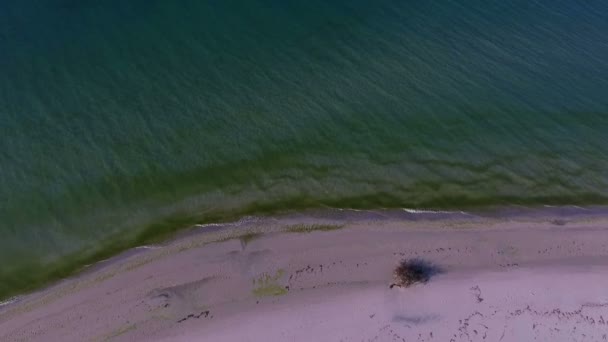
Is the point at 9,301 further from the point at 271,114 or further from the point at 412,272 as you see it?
the point at 412,272

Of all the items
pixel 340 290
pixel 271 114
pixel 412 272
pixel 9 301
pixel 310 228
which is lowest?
pixel 340 290

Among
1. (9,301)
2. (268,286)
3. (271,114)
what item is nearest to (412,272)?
(268,286)

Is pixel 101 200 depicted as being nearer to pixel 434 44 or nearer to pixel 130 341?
pixel 130 341

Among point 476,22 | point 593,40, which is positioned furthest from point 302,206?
point 593,40

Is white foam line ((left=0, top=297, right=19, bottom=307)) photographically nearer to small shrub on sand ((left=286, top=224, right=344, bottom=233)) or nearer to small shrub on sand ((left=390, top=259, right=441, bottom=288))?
small shrub on sand ((left=286, top=224, right=344, bottom=233))

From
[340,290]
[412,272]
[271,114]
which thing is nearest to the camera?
[340,290]

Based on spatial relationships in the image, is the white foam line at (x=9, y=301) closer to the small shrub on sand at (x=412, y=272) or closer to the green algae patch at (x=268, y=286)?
the green algae patch at (x=268, y=286)
